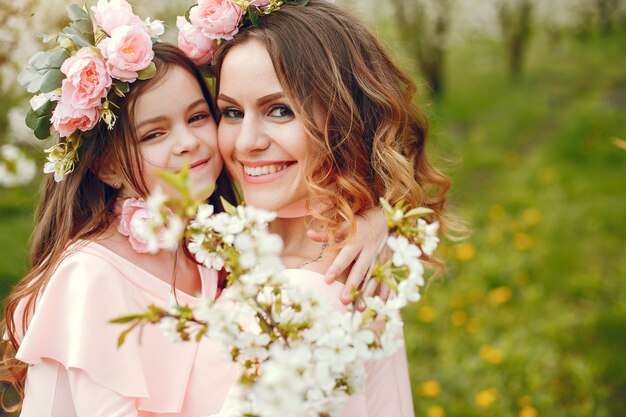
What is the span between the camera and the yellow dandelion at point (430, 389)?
3533 millimetres

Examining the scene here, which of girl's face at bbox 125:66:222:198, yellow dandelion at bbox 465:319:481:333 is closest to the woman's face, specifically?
girl's face at bbox 125:66:222:198

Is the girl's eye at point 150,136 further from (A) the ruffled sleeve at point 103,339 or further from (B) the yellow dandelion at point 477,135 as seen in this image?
(B) the yellow dandelion at point 477,135

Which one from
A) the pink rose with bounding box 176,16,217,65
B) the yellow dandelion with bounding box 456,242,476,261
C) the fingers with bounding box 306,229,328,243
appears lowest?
the yellow dandelion with bounding box 456,242,476,261

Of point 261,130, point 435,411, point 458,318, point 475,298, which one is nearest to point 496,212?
point 475,298

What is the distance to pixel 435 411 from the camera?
11.2 ft

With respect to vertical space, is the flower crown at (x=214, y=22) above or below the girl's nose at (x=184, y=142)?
above

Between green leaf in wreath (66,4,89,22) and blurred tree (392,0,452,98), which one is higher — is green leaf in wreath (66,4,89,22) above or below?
above

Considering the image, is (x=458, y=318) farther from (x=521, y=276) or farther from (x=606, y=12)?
(x=606, y=12)

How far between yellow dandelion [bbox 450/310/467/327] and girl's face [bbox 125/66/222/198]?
7.44ft

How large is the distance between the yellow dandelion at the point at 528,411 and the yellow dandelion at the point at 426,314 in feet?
2.91

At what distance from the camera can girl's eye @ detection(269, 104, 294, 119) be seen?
2275mm

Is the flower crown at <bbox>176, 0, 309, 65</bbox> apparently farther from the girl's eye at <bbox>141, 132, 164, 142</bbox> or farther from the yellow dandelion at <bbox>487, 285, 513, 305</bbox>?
the yellow dandelion at <bbox>487, 285, 513, 305</bbox>

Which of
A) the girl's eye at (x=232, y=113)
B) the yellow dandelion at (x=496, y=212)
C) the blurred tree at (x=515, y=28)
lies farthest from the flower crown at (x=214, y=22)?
the blurred tree at (x=515, y=28)

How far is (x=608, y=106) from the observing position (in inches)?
257
